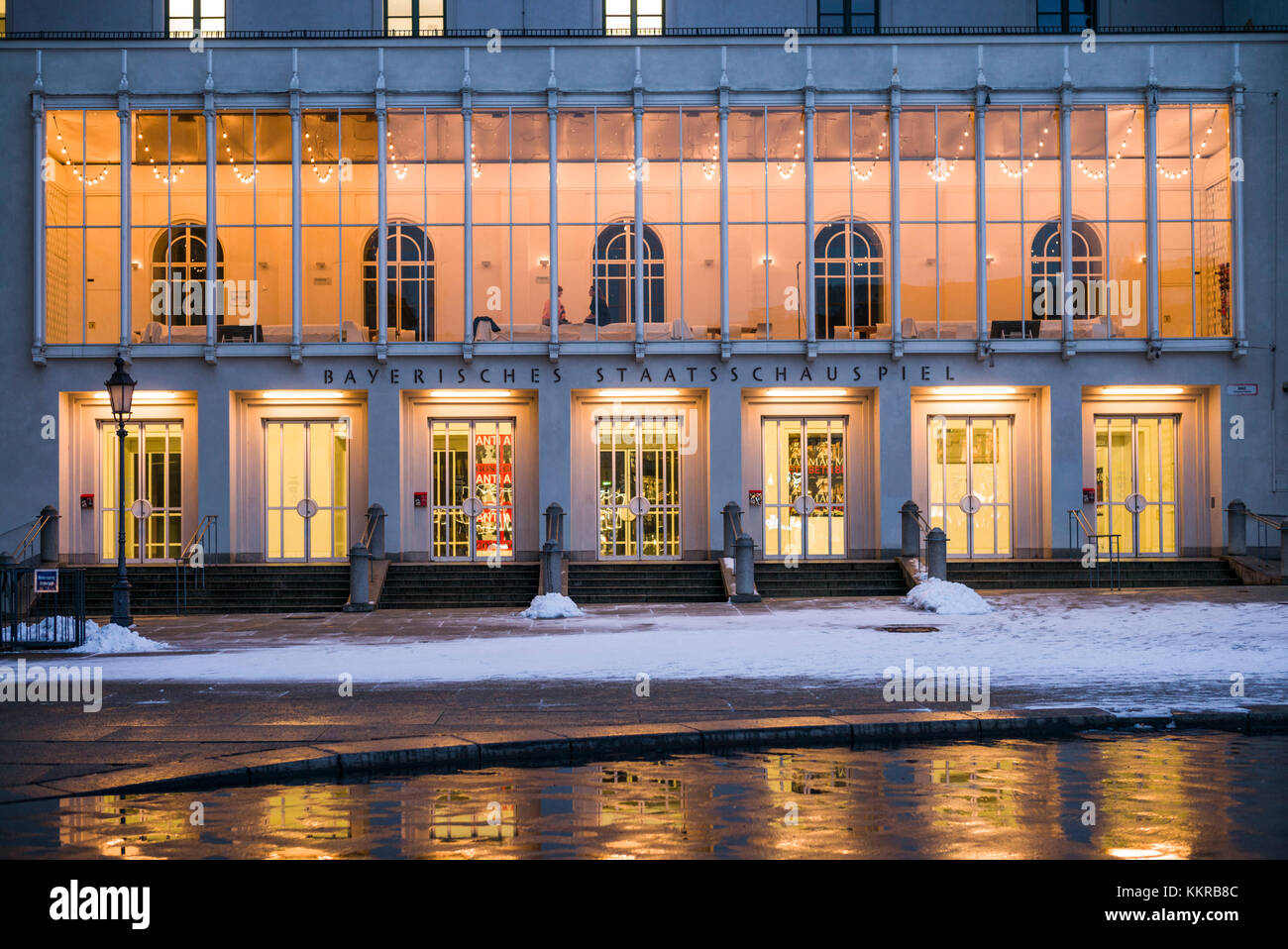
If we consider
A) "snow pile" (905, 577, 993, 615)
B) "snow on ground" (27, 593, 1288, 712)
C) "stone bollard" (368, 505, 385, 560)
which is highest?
"stone bollard" (368, 505, 385, 560)

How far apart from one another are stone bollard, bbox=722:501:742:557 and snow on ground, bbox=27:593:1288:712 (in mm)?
6601

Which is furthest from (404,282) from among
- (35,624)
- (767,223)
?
(35,624)

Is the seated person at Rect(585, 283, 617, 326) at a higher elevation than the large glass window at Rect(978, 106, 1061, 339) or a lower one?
lower

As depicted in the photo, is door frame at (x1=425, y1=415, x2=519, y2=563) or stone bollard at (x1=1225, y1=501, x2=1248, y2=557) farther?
door frame at (x1=425, y1=415, x2=519, y2=563)

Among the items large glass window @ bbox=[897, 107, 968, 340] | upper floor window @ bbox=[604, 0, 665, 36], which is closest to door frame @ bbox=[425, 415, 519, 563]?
large glass window @ bbox=[897, 107, 968, 340]

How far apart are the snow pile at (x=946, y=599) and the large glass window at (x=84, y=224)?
19346mm

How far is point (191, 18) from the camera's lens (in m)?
35.7

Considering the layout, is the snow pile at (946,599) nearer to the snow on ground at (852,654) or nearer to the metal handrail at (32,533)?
the snow on ground at (852,654)

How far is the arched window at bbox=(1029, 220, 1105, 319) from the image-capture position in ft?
106

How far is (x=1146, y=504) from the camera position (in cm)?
3256

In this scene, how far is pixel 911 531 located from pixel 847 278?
6.43 metres

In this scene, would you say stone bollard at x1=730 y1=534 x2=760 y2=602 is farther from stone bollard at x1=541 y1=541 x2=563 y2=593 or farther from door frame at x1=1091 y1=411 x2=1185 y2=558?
door frame at x1=1091 y1=411 x2=1185 y2=558

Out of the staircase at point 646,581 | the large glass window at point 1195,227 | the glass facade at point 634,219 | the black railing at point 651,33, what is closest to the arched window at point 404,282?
the glass facade at point 634,219

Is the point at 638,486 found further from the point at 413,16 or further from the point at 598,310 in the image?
the point at 413,16
